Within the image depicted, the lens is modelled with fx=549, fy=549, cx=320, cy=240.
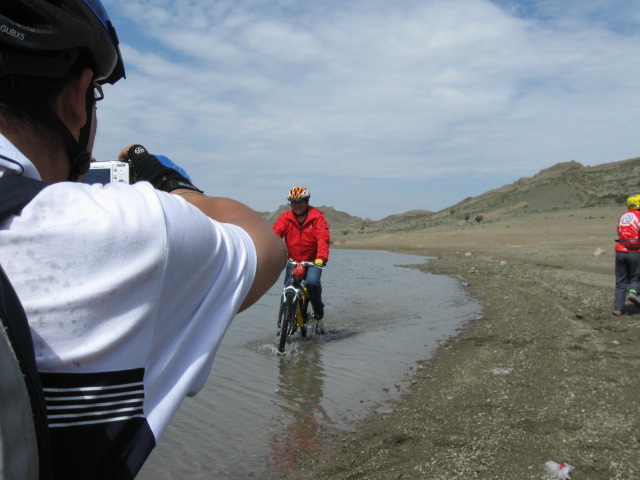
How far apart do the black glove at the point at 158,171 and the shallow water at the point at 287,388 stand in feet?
10.4

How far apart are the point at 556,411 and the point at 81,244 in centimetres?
479

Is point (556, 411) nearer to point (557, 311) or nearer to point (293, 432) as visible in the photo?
point (293, 432)

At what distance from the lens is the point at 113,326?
83cm

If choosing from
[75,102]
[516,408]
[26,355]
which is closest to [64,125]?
[75,102]

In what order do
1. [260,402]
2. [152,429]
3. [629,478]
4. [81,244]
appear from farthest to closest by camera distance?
[260,402], [629,478], [152,429], [81,244]

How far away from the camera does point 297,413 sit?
213 inches

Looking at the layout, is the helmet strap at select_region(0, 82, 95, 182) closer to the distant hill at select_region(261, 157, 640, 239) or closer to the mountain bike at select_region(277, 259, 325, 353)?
the mountain bike at select_region(277, 259, 325, 353)

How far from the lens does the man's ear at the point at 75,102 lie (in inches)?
40.2

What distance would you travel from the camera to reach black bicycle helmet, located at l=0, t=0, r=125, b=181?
35.7 inches

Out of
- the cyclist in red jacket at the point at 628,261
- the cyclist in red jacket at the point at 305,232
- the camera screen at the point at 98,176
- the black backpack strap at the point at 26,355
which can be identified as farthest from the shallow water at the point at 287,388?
the black backpack strap at the point at 26,355

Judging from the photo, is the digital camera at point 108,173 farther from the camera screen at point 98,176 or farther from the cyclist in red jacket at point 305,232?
the cyclist in red jacket at point 305,232

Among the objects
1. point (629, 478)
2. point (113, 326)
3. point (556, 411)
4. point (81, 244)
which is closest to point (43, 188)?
point (81, 244)

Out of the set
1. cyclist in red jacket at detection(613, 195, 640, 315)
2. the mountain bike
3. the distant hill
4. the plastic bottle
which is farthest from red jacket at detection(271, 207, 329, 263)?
the distant hill

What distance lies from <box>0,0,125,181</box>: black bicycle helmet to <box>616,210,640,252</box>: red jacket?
386 inches
